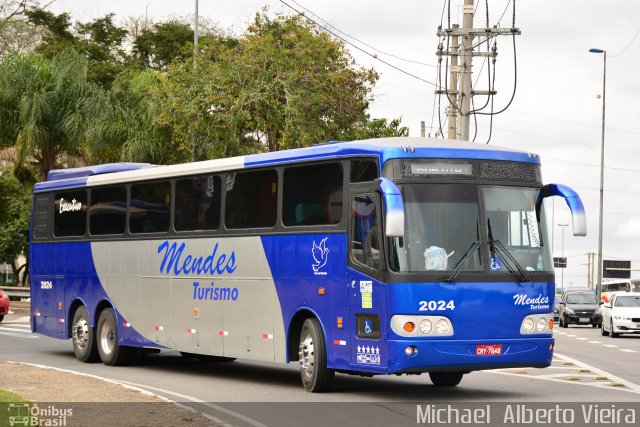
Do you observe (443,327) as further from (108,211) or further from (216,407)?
(108,211)

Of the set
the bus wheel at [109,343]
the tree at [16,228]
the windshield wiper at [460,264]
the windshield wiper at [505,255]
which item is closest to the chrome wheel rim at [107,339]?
the bus wheel at [109,343]

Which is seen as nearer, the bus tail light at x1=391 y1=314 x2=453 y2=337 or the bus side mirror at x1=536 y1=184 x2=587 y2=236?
the bus tail light at x1=391 y1=314 x2=453 y2=337

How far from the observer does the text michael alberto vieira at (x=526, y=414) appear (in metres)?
14.2

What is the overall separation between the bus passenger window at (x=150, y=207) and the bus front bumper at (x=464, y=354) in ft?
22.3

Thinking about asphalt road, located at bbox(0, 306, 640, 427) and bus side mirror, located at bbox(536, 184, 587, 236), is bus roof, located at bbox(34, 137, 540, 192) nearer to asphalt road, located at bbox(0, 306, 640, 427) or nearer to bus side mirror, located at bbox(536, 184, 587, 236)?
bus side mirror, located at bbox(536, 184, 587, 236)

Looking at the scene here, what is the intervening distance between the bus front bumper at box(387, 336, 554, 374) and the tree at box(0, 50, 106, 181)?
31.1 m

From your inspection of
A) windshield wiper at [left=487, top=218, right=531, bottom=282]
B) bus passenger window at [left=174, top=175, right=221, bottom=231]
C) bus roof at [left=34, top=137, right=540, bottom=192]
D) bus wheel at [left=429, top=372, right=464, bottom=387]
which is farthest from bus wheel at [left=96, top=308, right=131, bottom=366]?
windshield wiper at [left=487, top=218, right=531, bottom=282]

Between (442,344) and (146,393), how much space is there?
3.65 metres

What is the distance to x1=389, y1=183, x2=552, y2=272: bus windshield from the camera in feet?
53.4

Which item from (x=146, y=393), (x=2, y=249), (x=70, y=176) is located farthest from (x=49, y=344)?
(x=2, y=249)

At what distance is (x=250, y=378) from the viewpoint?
20.5 metres

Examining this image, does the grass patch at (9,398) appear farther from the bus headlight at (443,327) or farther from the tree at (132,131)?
the tree at (132,131)

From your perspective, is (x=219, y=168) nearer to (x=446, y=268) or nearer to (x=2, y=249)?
(x=446, y=268)

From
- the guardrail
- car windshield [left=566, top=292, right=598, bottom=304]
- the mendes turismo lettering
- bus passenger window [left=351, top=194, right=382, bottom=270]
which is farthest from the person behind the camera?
car windshield [left=566, top=292, right=598, bottom=304]
